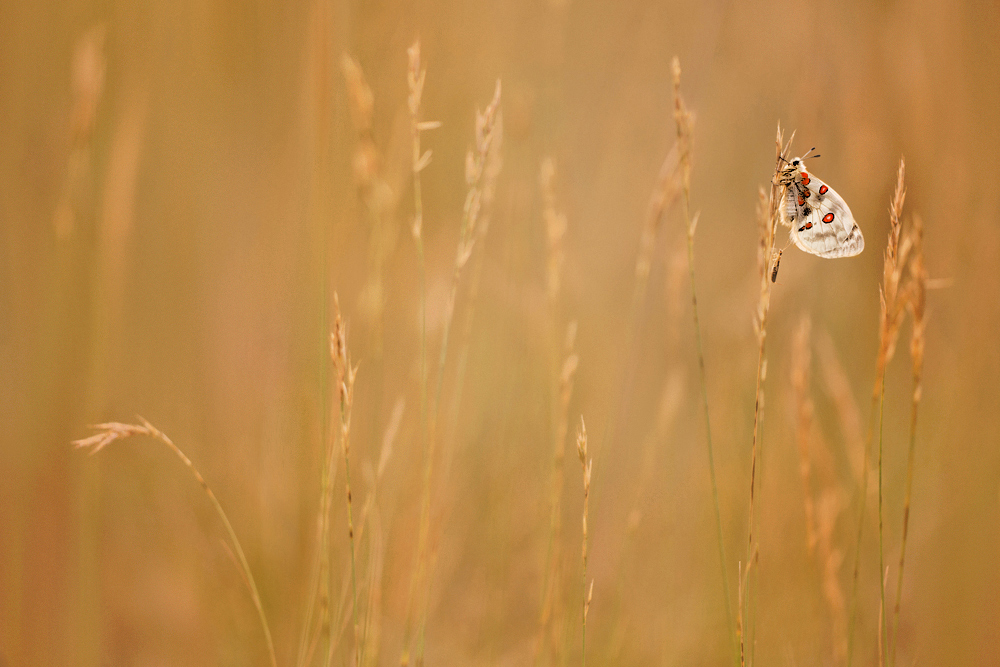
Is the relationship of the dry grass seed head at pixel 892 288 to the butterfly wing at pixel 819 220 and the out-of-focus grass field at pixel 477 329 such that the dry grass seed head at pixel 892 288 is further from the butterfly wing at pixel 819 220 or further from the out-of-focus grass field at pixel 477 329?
the out-of-focus grass field at pixel 477 329

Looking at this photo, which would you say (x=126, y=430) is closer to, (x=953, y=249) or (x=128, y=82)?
(x=128, y=82)

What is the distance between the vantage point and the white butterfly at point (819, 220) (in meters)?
0.84

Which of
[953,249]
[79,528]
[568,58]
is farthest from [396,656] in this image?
[568,58]

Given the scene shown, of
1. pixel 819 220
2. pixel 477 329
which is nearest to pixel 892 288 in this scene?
pixel 819 220

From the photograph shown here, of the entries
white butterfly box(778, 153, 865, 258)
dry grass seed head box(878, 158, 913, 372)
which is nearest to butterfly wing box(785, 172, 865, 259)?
white butterfly box(778, 153, 865, 258)

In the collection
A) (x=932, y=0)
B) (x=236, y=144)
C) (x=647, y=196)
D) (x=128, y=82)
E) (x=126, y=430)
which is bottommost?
(x=126, y=430)

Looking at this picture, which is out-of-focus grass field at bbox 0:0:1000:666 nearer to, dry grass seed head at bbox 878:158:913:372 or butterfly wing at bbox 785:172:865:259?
butterfly wing at bbox 785:172:865:259

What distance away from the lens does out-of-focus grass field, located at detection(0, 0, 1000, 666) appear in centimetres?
112

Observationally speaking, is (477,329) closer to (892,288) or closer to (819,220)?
(819,220)

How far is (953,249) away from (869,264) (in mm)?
205

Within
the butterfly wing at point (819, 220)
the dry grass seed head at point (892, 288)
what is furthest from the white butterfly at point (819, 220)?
the dry grass seed head at point (892, 288)

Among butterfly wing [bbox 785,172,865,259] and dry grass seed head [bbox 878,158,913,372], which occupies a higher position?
butterfly wing [bbox 785,172,865,259]

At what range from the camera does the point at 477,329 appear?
5.37ft

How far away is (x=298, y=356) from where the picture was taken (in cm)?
149
